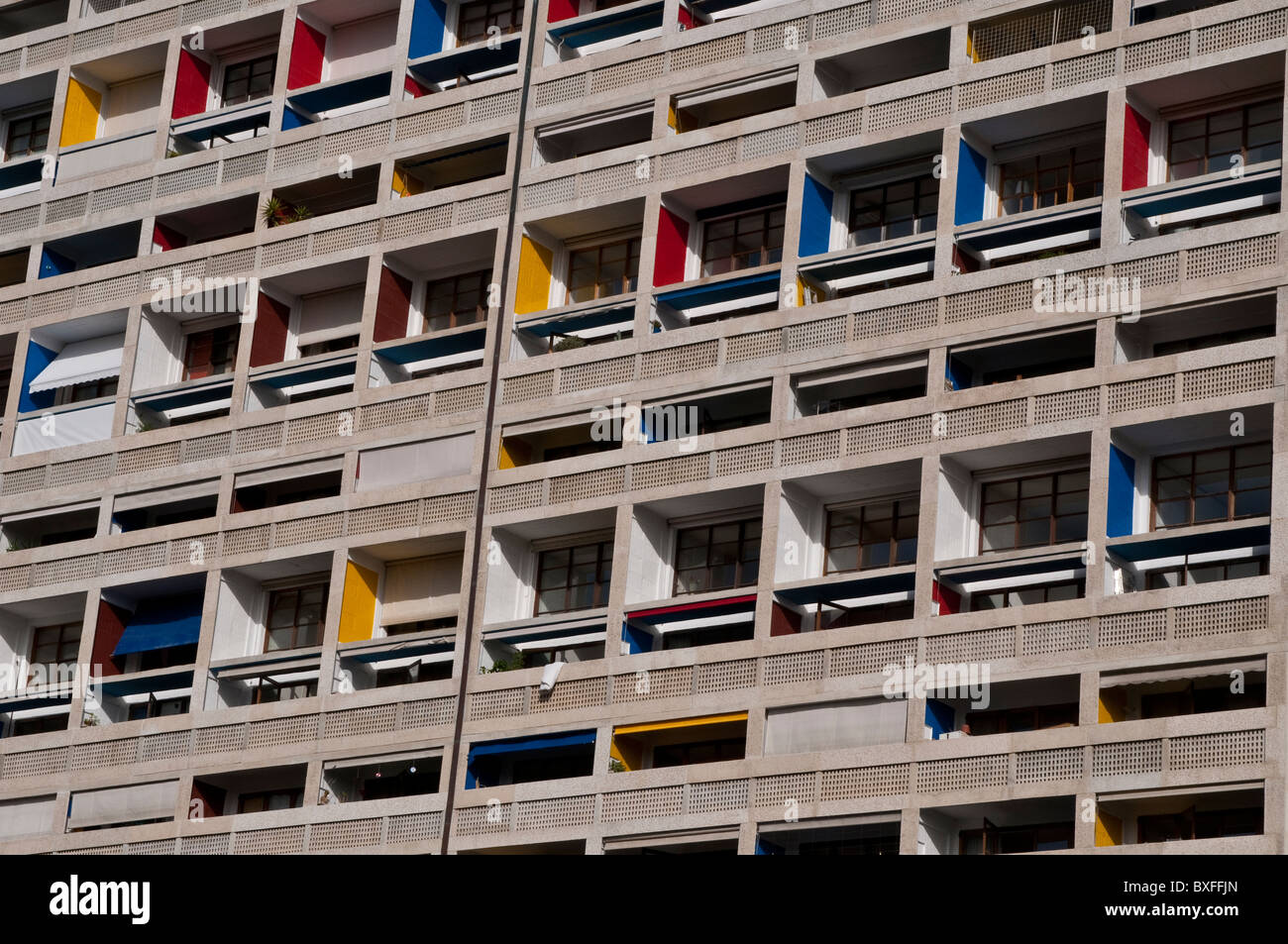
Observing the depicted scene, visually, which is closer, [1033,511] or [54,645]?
[1033,511]

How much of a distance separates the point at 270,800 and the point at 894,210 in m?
15.9

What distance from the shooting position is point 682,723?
42.2 m

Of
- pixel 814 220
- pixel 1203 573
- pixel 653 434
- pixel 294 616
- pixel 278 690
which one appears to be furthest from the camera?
pixel 294 616

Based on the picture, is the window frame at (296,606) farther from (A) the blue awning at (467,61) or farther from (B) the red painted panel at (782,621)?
(A) the blue awning at (467,61)

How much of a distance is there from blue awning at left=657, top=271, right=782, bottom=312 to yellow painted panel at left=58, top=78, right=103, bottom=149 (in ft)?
55.3

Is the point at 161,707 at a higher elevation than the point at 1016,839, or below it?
higher

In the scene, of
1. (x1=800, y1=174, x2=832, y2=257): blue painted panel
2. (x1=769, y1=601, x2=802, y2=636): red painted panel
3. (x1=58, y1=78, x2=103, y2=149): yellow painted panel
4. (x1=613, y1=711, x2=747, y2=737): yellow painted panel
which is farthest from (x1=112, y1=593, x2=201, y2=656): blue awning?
(x1=800, y1=174, x2=832, y2=257): blue painted panel

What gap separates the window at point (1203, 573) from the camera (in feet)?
128

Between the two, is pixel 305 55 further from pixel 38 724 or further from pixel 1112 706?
pixel 1112 706

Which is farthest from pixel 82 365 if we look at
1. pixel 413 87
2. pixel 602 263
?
pixel 602 263

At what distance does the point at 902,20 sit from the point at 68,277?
19282 millimetres

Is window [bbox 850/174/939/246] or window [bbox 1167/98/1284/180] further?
window [bbox 850/174/939/246]

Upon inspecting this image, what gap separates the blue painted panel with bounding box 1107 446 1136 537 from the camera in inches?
1564

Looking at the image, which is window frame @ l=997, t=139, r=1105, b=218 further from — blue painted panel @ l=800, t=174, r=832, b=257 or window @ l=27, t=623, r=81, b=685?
window @ l=27, t=623, r=81, b=685
